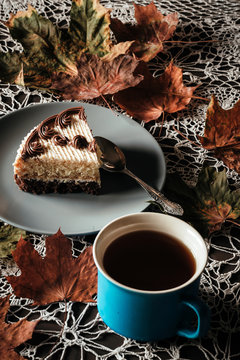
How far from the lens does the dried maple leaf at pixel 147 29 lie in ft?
5.01

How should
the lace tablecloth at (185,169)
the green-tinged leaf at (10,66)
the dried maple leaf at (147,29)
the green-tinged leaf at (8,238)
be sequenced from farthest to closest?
the dried maple leaf at (147,29)
the green-tinged leaf at (10,66)
the green-tinged leaf at (8,238)
the lace tablecloth at (185,169)

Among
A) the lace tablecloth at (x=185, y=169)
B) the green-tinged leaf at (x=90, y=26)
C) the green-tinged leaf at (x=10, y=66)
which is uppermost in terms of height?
the green-tinged leaf at (x=90, y=26)

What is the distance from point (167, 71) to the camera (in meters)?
1.38

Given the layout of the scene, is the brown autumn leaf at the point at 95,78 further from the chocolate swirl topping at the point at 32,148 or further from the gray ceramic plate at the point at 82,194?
the chocolate swirl topping at the point at 32,148

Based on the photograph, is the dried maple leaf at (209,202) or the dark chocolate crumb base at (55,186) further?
the dark chocolate crumb base at (55,186)

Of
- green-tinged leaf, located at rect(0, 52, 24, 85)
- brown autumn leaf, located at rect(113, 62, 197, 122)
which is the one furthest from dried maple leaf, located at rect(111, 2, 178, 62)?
green-tinged leaf, located at rect(0, 52, 24, 85)

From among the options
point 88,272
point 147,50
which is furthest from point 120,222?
point 147,50

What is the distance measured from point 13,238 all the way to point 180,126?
63 centimetres

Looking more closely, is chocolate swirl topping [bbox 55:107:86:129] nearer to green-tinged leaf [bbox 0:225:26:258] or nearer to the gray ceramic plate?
the gray ceramic plate

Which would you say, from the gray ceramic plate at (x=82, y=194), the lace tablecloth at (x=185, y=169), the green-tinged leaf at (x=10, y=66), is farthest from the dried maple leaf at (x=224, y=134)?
the green-tinged leaf at (x=10, y=66)

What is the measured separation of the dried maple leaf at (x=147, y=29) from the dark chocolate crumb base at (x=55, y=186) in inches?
23.6

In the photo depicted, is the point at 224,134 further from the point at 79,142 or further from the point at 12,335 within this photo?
the point at 12,335

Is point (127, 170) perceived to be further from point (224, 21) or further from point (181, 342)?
point (224, 21)

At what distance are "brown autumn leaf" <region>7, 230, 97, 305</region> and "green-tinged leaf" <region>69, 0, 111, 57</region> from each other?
2.54 feet
